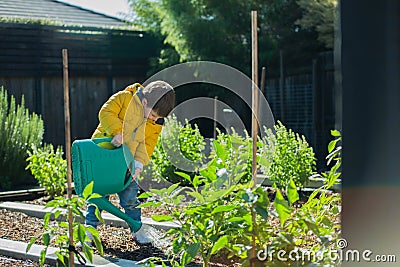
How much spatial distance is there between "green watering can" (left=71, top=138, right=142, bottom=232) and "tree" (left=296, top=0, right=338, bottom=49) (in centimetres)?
816

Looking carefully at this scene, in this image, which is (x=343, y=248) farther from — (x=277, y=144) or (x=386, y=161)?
(x=277, y=144)

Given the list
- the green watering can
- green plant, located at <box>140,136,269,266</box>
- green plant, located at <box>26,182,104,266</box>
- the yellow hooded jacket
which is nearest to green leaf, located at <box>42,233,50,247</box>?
green plant, located at <box>26,182,104,266</box>

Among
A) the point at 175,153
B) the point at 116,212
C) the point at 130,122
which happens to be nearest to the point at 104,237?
the point at 116,212

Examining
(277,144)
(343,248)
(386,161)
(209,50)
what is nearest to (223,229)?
(343,248)

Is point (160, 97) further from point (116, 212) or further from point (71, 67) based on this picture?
point (71, 67)

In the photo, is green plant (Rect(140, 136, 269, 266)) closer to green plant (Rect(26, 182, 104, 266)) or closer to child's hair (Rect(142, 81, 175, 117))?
green plant (Rect(26, 182, 104, 266))

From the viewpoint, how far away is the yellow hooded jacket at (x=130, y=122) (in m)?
4.32

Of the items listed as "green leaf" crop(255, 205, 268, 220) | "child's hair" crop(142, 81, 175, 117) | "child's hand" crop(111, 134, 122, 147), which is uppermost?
"child's hair" crop(142, 81, 175, 117)

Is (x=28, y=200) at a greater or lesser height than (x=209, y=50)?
lesser

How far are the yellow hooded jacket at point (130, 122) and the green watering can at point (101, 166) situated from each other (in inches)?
2.7

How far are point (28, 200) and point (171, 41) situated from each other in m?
6.19

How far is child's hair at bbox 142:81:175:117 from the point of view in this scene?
4227 millimetres

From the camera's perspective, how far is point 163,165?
6297 mm

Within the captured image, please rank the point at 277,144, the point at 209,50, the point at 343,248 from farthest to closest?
1. the point at 209,50
2. the point at 277,144
3. the point at 343,248
